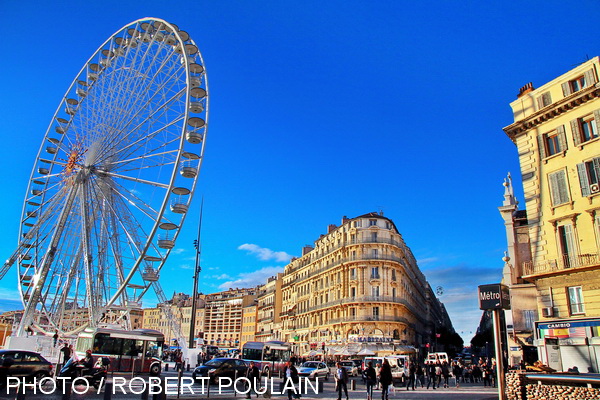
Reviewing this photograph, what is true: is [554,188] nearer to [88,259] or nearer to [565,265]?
[565,265]

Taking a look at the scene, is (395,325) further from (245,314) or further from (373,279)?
(245,314)

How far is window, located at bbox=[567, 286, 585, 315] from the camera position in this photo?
68.2ft

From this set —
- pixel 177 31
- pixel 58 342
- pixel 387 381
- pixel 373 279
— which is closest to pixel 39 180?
pixel 58 342

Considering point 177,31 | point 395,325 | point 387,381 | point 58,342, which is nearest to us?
point 387,381

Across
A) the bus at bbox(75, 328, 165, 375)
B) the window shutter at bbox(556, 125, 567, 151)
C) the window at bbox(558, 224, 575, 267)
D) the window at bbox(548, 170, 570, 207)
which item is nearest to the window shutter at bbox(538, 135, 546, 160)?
the window shutter at bbox(556, 125, 567, 151)

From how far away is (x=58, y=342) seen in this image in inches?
1236

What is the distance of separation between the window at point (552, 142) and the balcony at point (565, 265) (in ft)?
18.1

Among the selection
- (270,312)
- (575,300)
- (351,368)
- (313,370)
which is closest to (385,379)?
(575,300)

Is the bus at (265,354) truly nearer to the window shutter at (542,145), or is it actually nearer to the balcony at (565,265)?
the balcony at (565,265)

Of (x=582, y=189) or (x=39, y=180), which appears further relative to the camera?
(x=39, y=180)

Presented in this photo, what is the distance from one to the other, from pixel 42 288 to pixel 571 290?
103 feet

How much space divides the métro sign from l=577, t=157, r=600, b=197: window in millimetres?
10016

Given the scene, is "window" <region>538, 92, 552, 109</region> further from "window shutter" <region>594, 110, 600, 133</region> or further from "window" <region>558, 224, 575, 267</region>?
"window" <region>558, 224, 575, 267</region>

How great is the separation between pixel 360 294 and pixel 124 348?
1410 inches
